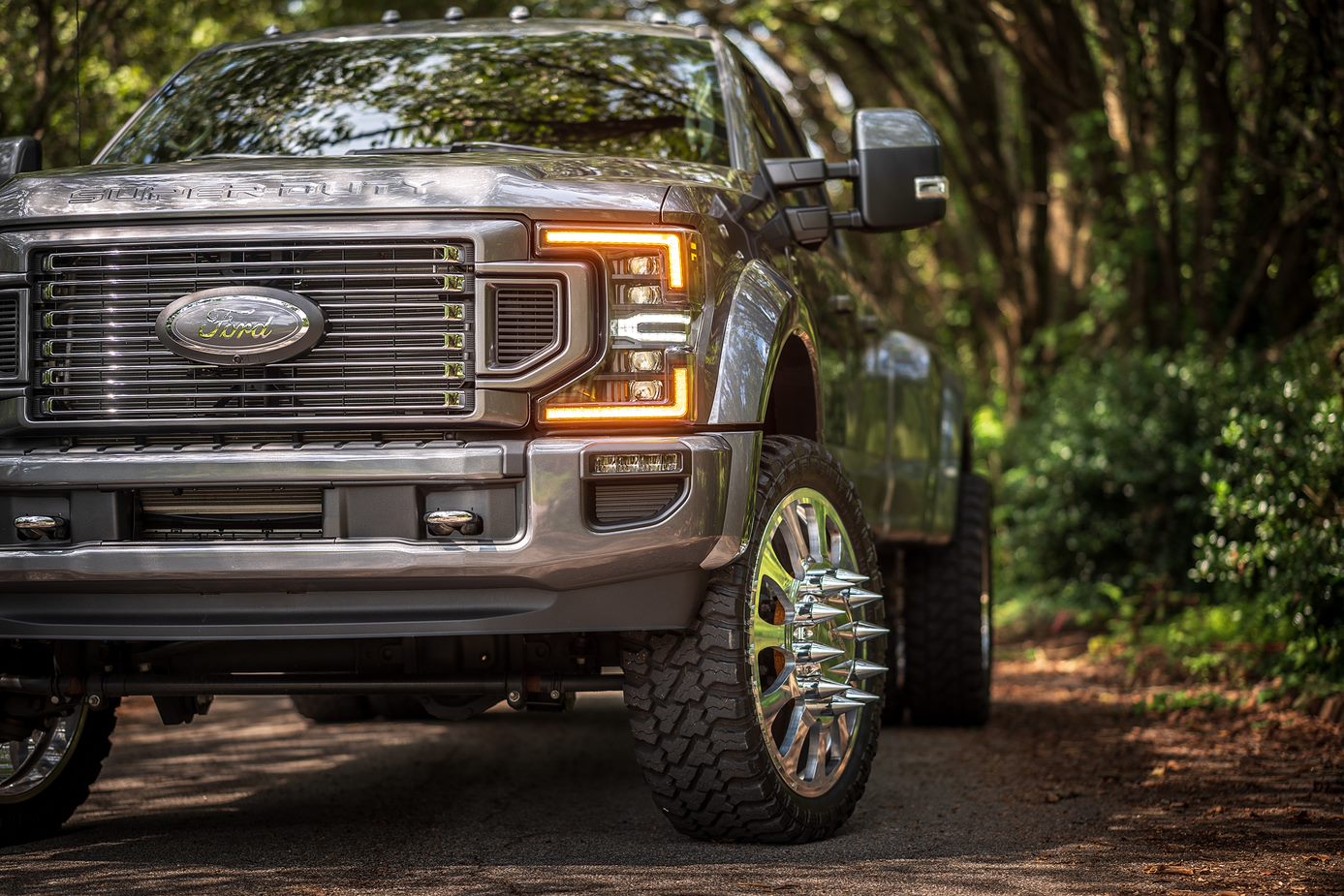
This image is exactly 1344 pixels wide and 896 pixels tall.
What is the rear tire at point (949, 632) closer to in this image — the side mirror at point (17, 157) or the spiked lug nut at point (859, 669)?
the spiked lug nut at point (859, 669)

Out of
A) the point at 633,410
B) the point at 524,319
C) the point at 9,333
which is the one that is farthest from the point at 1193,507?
the point at 9,333

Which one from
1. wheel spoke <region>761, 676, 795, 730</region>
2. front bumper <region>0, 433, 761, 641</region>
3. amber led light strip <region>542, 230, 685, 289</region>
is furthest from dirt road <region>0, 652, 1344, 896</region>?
amber led light strip <region>542, 230, 685, 289</region>

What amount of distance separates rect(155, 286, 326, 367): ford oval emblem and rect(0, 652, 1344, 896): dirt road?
1.18 meters

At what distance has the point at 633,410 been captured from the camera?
12.7 ft

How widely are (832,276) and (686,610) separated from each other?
70.9 inches

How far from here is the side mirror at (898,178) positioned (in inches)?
188

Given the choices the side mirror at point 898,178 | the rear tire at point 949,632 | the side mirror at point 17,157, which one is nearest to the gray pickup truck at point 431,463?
the side mirror at point 898,178

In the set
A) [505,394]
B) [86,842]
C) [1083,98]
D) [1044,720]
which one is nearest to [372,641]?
[505,394]

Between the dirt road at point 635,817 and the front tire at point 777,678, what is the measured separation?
0.13 meters

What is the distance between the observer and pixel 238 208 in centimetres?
395

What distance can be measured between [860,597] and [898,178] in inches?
46.3

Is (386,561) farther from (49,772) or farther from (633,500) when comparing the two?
(49,772)

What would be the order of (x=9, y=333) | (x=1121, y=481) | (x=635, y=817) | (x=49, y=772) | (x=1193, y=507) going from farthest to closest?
1. (x=1121, y=481)
2. (x=1193, y=507)
3. (x=635, y=817)
4. (x=49, y=772)
5. (x=9, y=333)

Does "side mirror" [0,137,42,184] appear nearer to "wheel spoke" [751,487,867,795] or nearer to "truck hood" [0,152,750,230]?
"truck hood" [0,152,750,230]
